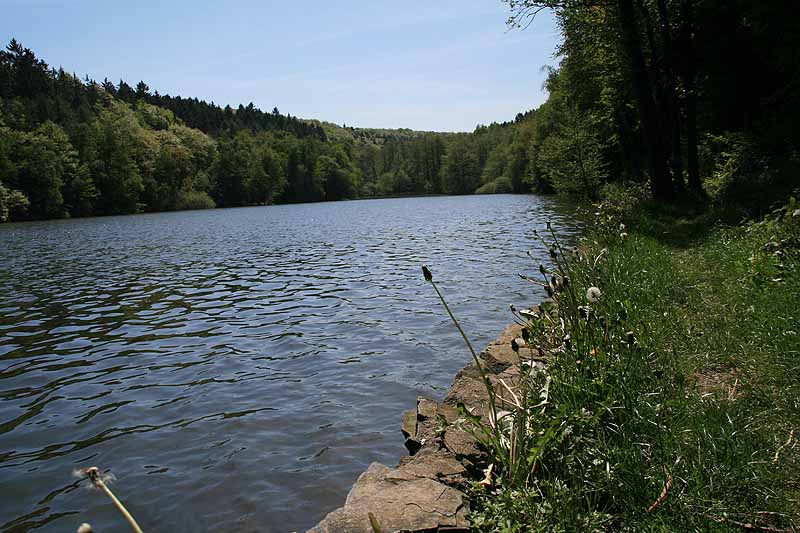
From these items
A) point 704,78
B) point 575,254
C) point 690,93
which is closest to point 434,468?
point 575,254

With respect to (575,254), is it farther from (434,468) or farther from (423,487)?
(423,487)

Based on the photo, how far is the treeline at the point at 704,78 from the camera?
17.8 m

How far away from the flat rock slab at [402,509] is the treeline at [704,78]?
14362 millimetres

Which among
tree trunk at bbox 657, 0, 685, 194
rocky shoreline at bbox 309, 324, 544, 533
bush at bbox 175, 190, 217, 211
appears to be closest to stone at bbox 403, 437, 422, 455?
rocky shoreline at bbox 309, 324, 544, 533

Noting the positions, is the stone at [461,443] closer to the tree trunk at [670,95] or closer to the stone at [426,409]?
the stone at [426,409]

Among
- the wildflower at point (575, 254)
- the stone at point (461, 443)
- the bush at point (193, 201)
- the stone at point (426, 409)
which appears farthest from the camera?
the bush at point (193, 201)

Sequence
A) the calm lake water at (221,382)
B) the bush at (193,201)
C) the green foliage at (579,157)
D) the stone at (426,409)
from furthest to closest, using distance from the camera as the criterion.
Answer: the bush at (193,201) < the green foliage at (579,157) < the stone at (426,409) < the calm lake water at (221,382)

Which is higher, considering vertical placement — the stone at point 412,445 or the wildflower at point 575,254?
the wildflower at point 575,254

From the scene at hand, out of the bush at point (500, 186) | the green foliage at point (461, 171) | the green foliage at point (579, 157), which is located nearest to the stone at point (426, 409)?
the green foliage at point (579, 157)

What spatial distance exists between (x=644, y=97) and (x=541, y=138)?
55.6 meters

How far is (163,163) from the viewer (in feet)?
339

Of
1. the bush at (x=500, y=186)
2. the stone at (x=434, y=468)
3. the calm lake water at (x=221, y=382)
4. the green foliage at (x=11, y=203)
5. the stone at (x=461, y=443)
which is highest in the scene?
the bush at (x=500, y=186)

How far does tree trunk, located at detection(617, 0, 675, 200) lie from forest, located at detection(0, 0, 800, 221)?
0.05 metres

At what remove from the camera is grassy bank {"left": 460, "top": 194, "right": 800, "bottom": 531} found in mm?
3207
